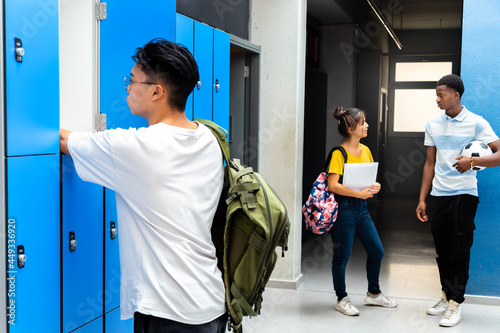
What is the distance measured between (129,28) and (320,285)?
343 cm

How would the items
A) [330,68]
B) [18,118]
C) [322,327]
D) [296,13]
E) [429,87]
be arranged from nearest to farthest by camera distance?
[18,118], [322,327], [296,13], [330,68], [429,87]

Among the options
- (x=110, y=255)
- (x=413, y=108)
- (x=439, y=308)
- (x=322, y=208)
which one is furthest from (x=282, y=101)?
(x=413, y=108)

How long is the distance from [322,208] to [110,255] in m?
2.14

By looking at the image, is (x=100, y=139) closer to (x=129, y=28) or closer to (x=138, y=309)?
(x=138, y=309)

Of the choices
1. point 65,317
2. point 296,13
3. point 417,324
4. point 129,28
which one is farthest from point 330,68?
point 65,317

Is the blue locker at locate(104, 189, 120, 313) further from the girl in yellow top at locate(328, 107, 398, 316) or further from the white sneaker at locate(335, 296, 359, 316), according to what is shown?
the white sneaker at locate(335, 296, 359, 316)

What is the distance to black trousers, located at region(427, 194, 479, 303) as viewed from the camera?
167 inches

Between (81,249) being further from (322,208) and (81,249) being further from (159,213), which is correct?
(322,208)

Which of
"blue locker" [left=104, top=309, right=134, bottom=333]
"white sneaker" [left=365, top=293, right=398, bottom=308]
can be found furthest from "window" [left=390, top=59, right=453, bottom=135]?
"blue locker" [left=104, top=309, right=134, bottom=333]

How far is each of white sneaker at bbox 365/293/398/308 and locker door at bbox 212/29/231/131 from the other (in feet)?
5.85

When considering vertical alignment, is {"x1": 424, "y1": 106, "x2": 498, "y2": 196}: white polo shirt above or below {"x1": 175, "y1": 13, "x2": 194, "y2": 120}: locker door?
below

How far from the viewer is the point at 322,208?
4297mm

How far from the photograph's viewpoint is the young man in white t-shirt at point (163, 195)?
5.48 ft

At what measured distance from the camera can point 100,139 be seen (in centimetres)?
171
